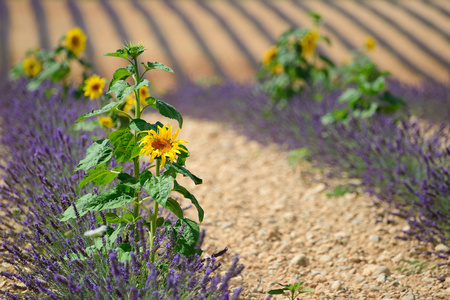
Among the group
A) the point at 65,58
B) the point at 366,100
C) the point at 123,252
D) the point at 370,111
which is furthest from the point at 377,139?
the point at 65,58

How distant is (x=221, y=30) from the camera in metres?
8.54

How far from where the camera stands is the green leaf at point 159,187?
4.54 ft

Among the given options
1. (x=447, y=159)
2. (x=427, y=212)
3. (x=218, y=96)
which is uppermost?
(x=218, y=96)

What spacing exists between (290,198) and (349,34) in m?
6.37

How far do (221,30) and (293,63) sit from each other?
476 cm

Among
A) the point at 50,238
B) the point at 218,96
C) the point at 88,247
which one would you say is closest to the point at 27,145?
the point at 50,238

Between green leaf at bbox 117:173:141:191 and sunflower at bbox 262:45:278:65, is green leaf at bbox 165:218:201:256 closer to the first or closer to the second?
green leaf at bbox 117:173:141:191

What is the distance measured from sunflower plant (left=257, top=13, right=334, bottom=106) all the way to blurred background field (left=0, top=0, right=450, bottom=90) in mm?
2460

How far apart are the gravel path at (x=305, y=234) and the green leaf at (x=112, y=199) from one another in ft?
2.18

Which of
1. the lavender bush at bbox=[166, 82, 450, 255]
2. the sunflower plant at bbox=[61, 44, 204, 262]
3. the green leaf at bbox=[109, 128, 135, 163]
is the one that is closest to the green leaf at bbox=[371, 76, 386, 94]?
the lavender bush at bbox=[166, 82, 450, 255]

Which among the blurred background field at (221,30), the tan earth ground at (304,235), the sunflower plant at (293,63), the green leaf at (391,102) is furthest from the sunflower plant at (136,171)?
the blurred background field at (221,30)

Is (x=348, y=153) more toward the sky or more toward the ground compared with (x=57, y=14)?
more toward the ground

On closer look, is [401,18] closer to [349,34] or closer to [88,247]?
[349,34]

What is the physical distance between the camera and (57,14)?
342 inches
